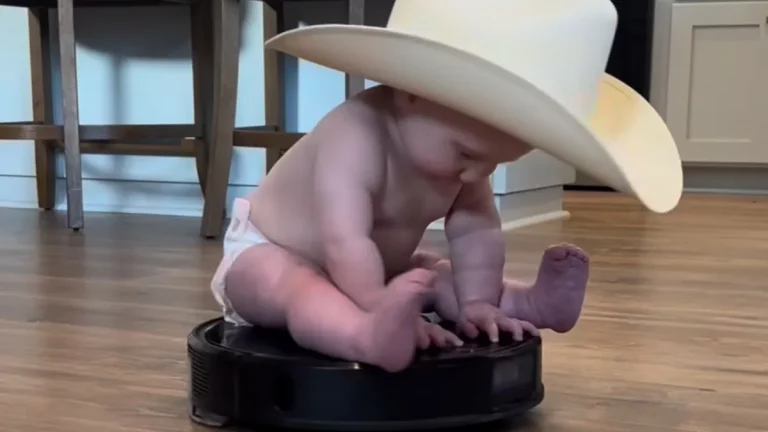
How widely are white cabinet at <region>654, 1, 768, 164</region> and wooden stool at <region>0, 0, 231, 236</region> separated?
5.60 feet

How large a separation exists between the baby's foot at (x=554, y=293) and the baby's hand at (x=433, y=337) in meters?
0.10

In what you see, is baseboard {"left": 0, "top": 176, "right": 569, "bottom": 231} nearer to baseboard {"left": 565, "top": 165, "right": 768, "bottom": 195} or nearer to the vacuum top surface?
baseboard {"left": 565, "top": 165, "right": 768, "bottom": 195}

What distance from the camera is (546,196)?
2355 mm

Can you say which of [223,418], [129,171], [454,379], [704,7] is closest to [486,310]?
[454,379]

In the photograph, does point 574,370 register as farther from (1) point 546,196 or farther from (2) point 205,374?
(1) point 546,196

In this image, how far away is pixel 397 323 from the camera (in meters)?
0.63

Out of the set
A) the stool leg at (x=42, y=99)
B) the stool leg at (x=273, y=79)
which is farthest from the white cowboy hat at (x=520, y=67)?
the stool leg at (x=42, y=99)

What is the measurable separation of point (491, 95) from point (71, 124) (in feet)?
5.17

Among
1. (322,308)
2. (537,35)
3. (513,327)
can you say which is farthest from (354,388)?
(537,35)

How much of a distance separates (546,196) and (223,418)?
5.66 feet

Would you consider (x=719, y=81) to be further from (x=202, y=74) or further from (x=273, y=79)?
(x=202, y=74)

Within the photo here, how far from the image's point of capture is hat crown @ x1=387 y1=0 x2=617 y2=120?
68 centimetres

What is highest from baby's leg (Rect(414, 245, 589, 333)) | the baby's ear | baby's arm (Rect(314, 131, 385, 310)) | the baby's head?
the baby's ear

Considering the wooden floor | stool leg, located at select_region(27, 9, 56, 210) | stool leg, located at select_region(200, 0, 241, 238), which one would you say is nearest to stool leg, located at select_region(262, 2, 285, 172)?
stool leg, located at select_region(200, 0, 241, 238)
